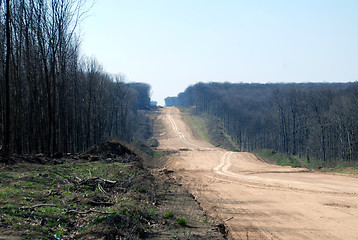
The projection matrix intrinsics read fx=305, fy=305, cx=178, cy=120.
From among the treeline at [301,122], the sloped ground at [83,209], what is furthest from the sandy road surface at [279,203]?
the treeline at [301,122]

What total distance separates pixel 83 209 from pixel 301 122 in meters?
61.7

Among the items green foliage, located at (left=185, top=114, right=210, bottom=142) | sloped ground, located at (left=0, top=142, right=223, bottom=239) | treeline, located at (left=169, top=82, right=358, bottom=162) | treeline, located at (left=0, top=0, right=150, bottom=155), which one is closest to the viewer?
sloped ground, located at (left=0, top=142, right=223, bottom=239)

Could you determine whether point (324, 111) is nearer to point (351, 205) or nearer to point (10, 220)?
point (351, 205)

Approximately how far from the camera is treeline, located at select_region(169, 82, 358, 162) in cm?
4841

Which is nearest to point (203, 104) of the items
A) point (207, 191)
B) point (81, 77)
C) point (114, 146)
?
point (81, 77)

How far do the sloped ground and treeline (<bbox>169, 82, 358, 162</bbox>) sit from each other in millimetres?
40098

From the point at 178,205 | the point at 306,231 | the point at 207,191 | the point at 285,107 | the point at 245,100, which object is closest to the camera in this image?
the point at 306,231

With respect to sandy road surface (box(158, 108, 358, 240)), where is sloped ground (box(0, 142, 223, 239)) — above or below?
above

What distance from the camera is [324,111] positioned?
178 ft

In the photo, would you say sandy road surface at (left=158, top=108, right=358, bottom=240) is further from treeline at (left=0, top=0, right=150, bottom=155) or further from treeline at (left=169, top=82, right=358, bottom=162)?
treeline at (left=169, top=82, right=358, bottom=162)

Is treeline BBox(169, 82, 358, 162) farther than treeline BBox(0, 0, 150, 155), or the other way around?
treeline BBox(169, 82, 358, 162)

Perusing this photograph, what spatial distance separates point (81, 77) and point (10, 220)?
35.0m

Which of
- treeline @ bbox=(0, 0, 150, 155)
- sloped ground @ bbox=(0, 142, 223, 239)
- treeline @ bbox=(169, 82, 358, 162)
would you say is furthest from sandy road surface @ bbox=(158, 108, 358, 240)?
treeline @ bbox=(169, 82, 358, 162)

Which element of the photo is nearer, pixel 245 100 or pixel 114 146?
pixel 114 146
